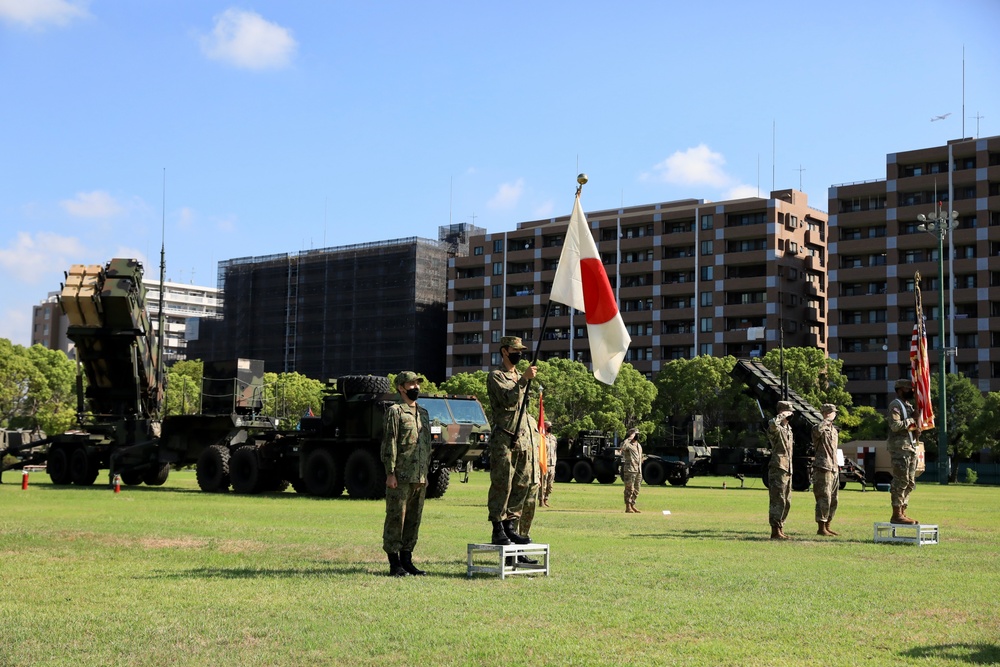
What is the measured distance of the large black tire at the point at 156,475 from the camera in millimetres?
32344

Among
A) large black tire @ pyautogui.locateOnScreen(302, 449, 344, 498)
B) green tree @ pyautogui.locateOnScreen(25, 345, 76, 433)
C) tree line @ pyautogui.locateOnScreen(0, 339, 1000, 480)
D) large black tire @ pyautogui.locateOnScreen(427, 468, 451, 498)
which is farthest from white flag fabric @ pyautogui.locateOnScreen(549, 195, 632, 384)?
green tree @ pyautogui.locateOnScreen(25, 345, 76, 433)

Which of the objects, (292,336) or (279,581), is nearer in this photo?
(279,581)

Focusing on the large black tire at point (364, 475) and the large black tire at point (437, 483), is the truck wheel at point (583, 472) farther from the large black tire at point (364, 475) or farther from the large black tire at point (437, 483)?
the large black tire at point (364, 475)

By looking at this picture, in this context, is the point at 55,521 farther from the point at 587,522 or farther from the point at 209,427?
the point at 209,427

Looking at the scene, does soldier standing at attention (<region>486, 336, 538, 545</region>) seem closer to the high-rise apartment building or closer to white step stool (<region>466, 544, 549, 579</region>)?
white step stool (<region>466, 544, 549, 579</region>)

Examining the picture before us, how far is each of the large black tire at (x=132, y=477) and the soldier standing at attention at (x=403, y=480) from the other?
22.7 metres

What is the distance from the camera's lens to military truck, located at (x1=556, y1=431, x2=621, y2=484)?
4816cm

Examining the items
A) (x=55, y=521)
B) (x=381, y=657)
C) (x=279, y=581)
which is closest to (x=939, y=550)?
(x=279, y=581)

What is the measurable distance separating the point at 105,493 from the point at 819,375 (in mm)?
59765

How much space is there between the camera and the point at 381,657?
703cm

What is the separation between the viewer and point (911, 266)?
3561 inches

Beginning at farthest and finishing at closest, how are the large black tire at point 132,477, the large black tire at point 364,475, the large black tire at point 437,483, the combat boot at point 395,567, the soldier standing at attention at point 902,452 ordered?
the large black tire at point 132,477
the large black tire at point 437,483
the large black tire at point 364,475
the soldier standing at attention at point 902,452
the combat boot at point 395,567

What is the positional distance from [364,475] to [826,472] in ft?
38.5

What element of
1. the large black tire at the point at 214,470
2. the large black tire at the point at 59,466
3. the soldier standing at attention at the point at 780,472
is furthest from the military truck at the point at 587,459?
the soldier standing at attention at the point at 780,472
